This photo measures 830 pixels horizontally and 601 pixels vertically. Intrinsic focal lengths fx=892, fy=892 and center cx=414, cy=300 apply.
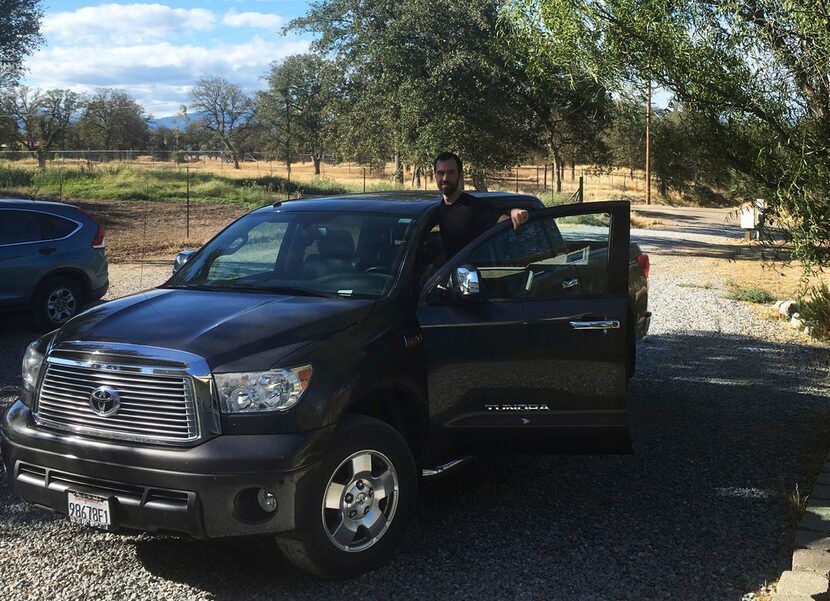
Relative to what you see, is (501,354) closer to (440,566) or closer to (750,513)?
(440,566)

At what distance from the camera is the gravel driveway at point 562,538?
4.18 meters

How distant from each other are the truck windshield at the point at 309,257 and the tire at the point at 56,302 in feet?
20.4

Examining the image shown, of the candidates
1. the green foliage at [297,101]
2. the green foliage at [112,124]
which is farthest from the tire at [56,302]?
the green foliage at [112,124]

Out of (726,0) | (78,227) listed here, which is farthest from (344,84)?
(726,0)

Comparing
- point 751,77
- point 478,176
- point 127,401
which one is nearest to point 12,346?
→ point 127,401

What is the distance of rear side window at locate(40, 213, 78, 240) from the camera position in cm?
1123

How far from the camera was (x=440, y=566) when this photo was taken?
4398 millimetres

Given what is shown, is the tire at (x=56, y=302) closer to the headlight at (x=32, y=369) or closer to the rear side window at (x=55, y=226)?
the rear side window at (x=55, y=226)

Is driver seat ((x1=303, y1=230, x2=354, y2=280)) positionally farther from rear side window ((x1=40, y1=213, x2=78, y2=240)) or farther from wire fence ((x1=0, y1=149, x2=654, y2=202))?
wire fence ((x1=0, y1=149, x2=654, y2=202))

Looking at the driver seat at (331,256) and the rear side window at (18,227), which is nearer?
the driver seat at (331,256)

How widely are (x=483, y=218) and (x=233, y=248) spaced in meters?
1.59

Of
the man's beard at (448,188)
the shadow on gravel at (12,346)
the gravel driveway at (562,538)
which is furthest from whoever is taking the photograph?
the shadow on gravel at (12,346)

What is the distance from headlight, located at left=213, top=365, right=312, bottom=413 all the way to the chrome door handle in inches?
65.9

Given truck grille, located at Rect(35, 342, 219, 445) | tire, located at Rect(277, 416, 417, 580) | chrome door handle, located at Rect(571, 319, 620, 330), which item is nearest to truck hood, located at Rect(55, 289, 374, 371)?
truck grille, located at Rect(35, 342, 219, 445)
